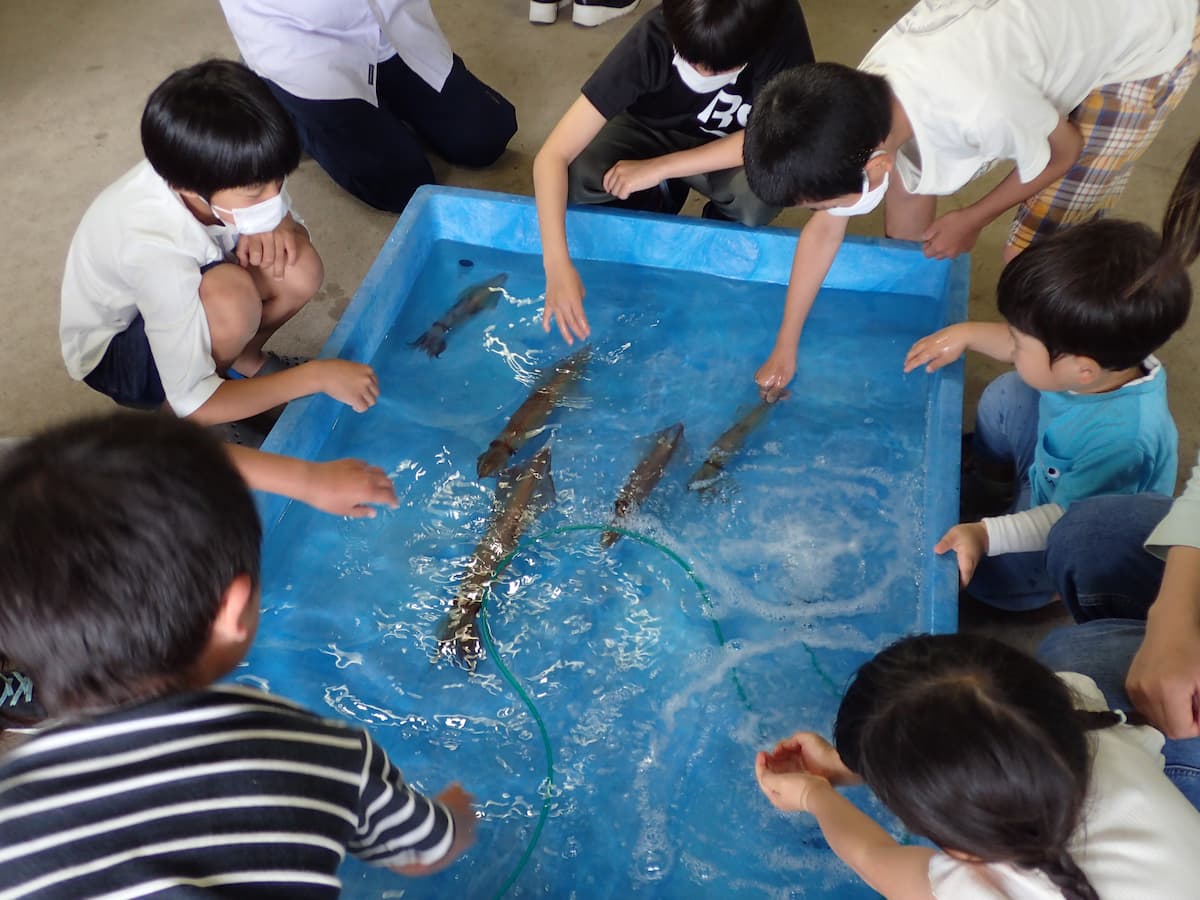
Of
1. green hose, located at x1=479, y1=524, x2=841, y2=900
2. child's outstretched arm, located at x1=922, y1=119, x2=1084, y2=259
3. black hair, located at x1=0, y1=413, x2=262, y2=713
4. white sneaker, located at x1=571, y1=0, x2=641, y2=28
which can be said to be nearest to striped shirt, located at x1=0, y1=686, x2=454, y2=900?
black hair, located at x1=0, y1=413, x2=262, y2=713

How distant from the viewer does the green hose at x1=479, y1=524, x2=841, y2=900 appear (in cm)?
126

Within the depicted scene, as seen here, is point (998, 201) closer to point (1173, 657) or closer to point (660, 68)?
point (660, 68)

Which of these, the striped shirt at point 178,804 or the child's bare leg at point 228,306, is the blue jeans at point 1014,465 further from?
the child's bare leg at point 228,306

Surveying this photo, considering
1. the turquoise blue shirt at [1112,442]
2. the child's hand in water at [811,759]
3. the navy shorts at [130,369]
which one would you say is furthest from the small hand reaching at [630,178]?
the child's hand in water at [811,759]

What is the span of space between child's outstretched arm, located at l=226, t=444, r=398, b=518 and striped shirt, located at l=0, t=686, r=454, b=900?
0.55m

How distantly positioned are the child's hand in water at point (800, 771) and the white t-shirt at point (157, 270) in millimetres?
1068

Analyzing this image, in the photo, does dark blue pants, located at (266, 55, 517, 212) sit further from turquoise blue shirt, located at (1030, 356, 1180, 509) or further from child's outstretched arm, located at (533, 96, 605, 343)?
turquoise blue shirt, located at (1030, 356, 1180, 509)

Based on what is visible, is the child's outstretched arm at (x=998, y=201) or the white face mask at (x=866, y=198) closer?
the white face mask at (x=866, y=198)

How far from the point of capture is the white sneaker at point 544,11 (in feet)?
9.51

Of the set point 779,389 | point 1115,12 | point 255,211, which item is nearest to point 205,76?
point 255,211

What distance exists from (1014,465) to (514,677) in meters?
0.95

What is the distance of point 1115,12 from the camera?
1.59 meters

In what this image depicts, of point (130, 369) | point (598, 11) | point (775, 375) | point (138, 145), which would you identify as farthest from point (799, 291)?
point (138, 145)

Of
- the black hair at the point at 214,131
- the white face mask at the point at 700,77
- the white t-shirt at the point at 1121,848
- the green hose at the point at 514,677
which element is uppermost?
the black hair at the point at 214,131
